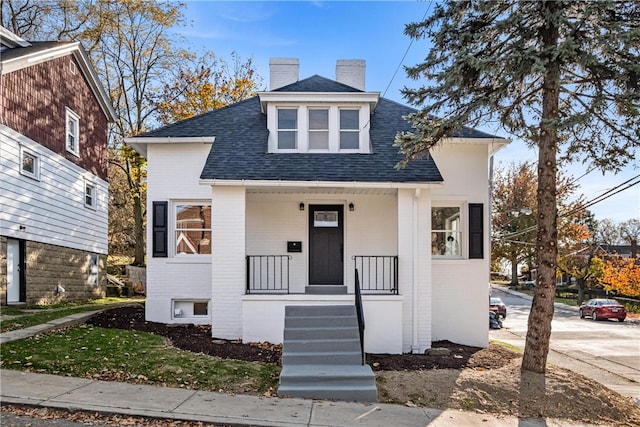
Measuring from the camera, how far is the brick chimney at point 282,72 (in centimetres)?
1437

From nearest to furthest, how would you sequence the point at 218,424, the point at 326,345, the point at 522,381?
1. the point at 218,424
2. the point at 522,381
3. the point at 326,345

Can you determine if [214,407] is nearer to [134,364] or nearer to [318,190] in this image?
[134,364]

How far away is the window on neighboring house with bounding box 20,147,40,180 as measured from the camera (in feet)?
44.7

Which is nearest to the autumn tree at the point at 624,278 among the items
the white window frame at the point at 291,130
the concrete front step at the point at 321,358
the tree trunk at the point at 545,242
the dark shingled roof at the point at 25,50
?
the tree trunk at the point at 545,242

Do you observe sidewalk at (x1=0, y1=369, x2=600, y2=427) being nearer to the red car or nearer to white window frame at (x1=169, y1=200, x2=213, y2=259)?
white window frame at (x1=169, y1=200, x2=213, y2=259)

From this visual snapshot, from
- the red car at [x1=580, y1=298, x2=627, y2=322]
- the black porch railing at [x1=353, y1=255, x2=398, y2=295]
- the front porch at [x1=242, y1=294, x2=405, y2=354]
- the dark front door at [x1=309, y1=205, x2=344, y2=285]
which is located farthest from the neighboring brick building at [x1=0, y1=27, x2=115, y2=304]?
the red car at [x1=580, y1=298, x2=627, y2=322]

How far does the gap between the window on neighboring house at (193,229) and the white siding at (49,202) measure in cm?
455

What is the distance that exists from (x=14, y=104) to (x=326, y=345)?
34.9 feet

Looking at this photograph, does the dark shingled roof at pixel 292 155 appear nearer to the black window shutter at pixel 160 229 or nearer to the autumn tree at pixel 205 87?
the black window shutter at pixel 160 229

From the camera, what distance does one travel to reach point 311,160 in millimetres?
11578

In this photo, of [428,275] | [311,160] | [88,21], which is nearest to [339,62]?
[311,160]

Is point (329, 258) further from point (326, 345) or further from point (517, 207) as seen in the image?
point (517, 207)

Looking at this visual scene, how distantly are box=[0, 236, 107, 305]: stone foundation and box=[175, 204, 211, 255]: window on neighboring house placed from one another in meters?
4.59

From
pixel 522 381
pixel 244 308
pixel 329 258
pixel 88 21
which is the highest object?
pixel 88 21
